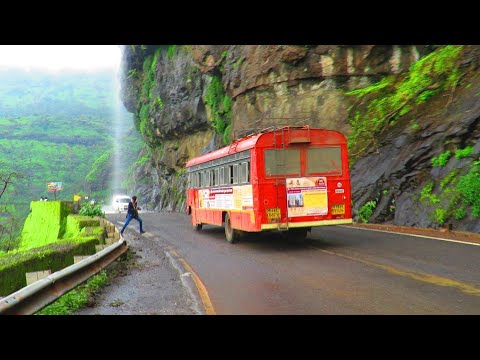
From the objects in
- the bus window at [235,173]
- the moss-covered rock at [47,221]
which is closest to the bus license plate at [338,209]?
the bus window at [235,173]

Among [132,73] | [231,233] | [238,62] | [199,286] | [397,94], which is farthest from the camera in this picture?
[132,73]

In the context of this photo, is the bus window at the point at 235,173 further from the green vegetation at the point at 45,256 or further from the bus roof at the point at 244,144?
the green vegetation at the point at 45,256

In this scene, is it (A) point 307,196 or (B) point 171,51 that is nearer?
(A) point 307,196

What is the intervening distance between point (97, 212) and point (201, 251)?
1309cm

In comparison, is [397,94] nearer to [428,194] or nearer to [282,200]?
[428,194]

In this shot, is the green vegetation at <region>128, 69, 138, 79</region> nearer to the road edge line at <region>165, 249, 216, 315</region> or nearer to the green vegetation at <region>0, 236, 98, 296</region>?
the road edge line at <region>165, 249, 216, 315</region>

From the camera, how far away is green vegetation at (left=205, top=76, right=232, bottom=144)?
40.2 m

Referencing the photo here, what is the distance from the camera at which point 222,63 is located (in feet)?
127

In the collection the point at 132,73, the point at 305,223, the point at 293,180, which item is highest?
the point at 132,73

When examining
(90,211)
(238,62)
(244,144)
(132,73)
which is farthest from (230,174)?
(132,73)

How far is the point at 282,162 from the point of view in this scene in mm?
12492

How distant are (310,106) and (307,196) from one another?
1783 cm

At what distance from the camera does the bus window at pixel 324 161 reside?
12703 mm
